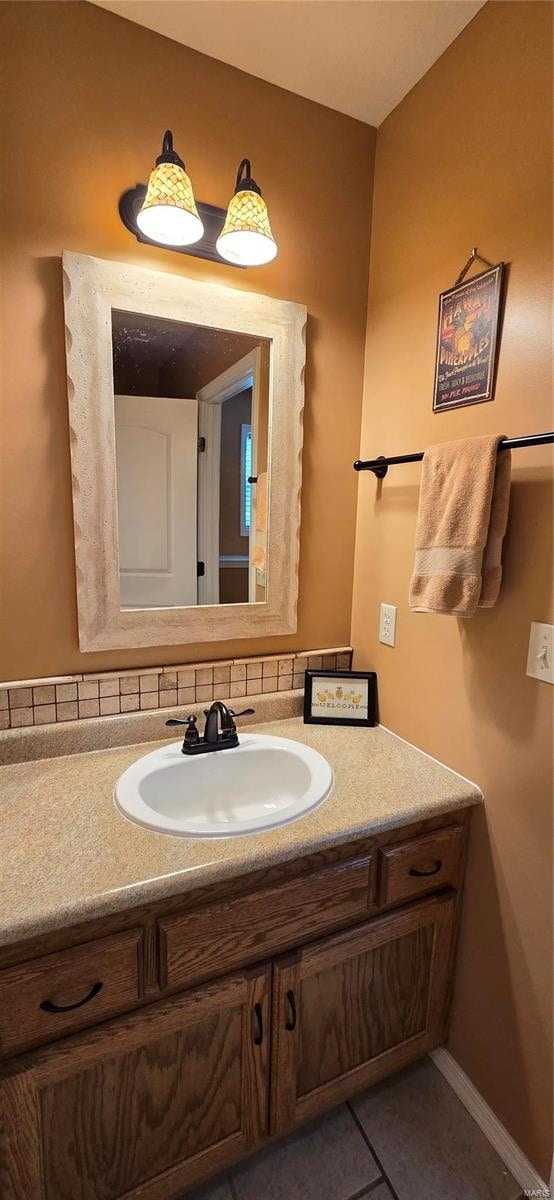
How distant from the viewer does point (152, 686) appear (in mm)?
1356

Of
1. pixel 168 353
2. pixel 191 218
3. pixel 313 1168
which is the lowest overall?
pixel 313 1168

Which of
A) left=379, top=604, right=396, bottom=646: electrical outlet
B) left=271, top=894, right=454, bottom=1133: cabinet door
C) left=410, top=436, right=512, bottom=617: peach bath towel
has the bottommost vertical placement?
left=271, top=894, right=454, bottom=1133: cabinet door

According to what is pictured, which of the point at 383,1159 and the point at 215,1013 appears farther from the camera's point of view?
the point at 383,1159

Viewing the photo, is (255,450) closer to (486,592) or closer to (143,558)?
(143,558)

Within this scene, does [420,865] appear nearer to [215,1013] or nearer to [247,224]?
[215,1013]

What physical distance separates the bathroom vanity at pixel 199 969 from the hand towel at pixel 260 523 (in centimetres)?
61

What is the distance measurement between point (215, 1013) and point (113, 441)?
1239 mm

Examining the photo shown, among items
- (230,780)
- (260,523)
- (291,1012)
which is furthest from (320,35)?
(291,1012)

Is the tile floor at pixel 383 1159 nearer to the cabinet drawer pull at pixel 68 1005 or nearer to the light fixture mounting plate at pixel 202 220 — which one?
the cabinet drawer pull at pixel 68 1005

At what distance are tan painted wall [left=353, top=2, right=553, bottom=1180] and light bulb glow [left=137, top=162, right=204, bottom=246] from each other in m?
0.59

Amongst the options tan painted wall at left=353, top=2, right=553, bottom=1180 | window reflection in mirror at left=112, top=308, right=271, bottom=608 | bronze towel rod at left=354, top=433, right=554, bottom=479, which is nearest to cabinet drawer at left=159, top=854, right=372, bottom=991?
tan painted wall at left=353, top=2, right=553, bottom=1180

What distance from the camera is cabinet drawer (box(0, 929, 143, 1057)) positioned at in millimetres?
780

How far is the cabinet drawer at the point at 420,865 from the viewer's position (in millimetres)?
1111

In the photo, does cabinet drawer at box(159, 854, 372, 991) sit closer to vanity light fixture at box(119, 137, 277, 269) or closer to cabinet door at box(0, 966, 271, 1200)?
cabinet door at box(0, 966, 271, 1200)
